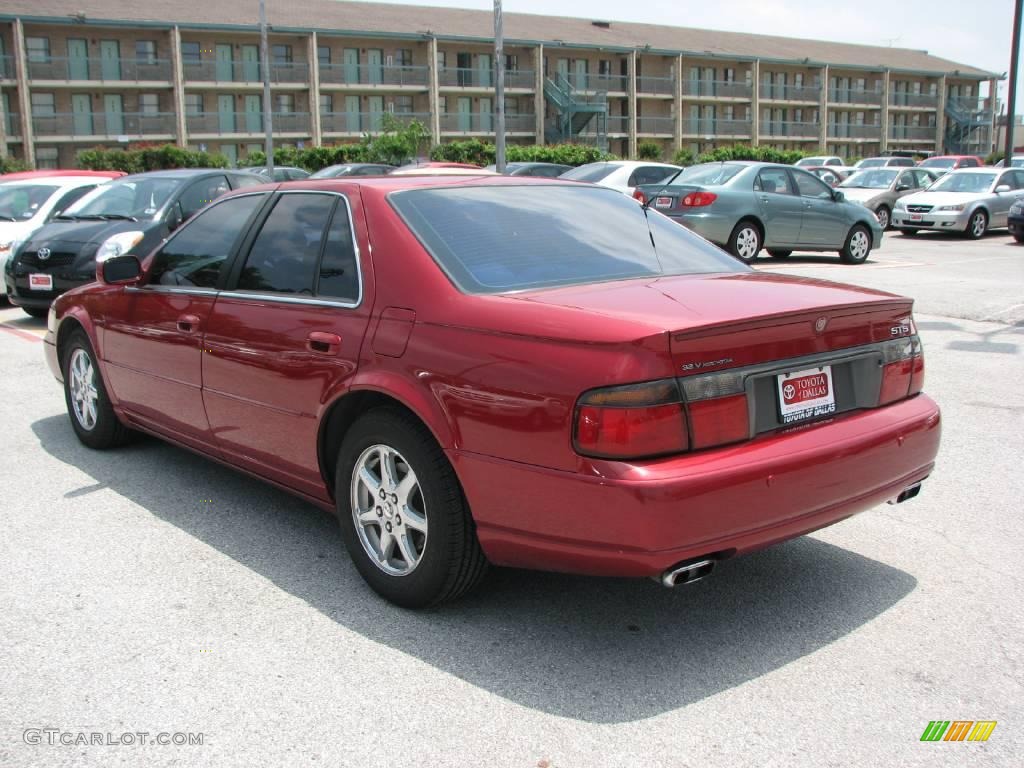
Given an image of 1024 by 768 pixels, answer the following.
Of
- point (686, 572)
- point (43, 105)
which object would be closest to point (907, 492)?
point (686, 572)

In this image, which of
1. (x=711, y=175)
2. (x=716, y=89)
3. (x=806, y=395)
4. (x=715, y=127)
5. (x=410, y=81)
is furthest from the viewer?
(x=715, y=127)

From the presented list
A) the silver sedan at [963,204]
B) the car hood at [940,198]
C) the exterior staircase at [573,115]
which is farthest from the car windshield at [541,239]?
the exterior staircase at [573,115]

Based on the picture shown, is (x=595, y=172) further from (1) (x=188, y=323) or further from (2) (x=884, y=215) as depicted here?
(1) (x=188, y=323)

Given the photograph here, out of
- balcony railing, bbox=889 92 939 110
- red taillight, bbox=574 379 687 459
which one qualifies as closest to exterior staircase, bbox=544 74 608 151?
balcony railing, bbox=889 92 939 110

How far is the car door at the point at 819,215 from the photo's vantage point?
1627 centimetres

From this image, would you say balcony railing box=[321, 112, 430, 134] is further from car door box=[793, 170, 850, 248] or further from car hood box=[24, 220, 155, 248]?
car hood box=[24, 220, 155, 248]

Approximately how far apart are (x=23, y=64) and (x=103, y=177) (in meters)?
36.9

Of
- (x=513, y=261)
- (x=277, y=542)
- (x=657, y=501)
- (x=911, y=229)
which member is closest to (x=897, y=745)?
(x=657, y=501)

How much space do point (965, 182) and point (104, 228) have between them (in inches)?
789

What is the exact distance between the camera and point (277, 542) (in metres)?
4.57

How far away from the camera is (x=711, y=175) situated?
16047 millimetres

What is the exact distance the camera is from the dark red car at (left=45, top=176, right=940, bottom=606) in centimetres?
311

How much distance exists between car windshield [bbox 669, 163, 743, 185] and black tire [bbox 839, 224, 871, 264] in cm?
240

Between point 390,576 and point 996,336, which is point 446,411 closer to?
point 390,576
